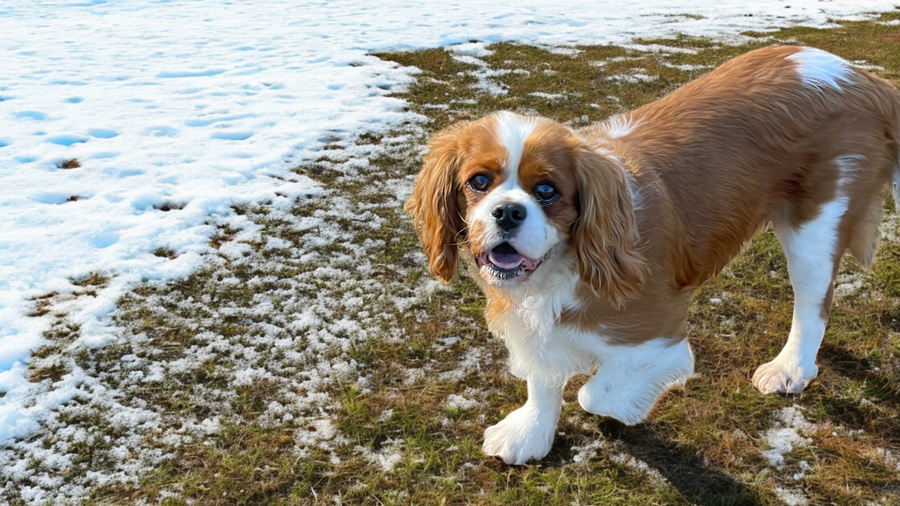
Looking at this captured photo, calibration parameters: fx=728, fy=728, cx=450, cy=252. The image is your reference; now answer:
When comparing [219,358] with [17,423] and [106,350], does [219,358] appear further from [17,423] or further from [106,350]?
[17,423]

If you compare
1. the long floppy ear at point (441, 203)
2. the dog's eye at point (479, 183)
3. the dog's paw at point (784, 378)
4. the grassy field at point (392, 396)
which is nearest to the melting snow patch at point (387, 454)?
the grassy field at point (392, 396)

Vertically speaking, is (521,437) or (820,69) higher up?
(820,69)

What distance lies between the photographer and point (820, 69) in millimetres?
3262

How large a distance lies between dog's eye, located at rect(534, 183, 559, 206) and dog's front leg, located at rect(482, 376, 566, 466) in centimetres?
83

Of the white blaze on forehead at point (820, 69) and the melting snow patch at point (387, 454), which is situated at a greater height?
the white blaze on forehead at point (820, 69)

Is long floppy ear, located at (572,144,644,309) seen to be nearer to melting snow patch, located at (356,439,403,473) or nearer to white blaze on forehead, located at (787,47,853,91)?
melting snow patch, located at (356,439,403,473)

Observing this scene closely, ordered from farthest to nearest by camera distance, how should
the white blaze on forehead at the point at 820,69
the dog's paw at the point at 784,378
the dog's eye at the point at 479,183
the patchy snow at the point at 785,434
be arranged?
the dog's paw at the point at 784,378, the white blaze on forehead at the point at 820,69, the patchy snow at the point at 785,434, the dog's eye at the point at 479,183

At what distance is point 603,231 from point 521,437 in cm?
98

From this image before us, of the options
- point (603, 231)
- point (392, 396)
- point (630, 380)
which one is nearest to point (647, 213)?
point (603, 231)

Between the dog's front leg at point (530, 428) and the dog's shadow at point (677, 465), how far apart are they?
107 mm

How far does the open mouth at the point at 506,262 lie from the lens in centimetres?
250

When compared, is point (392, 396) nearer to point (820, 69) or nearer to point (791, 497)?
point (791, 497)

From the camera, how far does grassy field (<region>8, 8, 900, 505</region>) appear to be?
2.89 metres

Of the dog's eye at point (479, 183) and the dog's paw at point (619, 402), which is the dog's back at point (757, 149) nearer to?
the dog's paw at point (619, 402)
